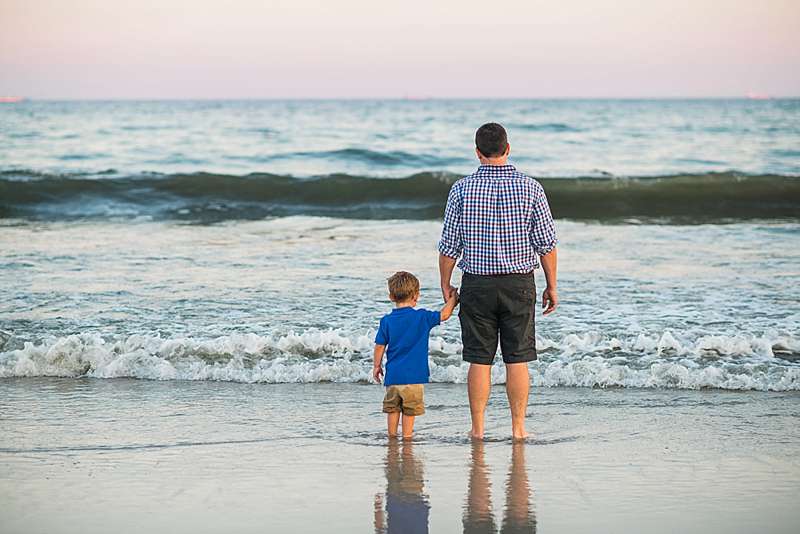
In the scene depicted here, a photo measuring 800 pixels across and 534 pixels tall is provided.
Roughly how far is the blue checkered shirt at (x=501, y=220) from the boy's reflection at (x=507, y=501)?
3.00 ft

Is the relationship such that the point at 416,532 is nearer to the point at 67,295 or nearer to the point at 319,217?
the point at 67,295

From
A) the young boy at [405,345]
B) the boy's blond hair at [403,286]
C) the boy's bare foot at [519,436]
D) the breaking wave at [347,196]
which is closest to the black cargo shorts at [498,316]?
the young boy at [405,345]

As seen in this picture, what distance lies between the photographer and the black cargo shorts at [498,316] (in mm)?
4574

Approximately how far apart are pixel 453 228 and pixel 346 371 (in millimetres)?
2096

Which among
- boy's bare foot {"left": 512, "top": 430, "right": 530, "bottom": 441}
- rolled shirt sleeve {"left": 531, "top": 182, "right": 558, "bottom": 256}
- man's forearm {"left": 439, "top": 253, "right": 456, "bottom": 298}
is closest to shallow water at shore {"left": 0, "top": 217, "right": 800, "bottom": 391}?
boy's bare foot {"left": 512, "top": 430, "right": 530, "bottom": 441}

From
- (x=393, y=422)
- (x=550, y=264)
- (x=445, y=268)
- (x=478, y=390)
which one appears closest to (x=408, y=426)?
(x=393, y=422)

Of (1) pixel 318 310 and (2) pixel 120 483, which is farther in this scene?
(1) pixel 318 310

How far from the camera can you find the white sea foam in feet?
20.4

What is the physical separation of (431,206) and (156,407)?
472 inches

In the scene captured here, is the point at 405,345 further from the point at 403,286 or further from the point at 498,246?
the point at 498,246

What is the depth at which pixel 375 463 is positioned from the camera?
449 cm

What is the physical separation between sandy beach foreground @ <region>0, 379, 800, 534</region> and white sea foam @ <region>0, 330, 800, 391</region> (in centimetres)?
21

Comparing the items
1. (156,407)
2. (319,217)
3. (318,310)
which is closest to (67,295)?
(318,310)

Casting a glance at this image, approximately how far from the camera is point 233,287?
9.02 metres
